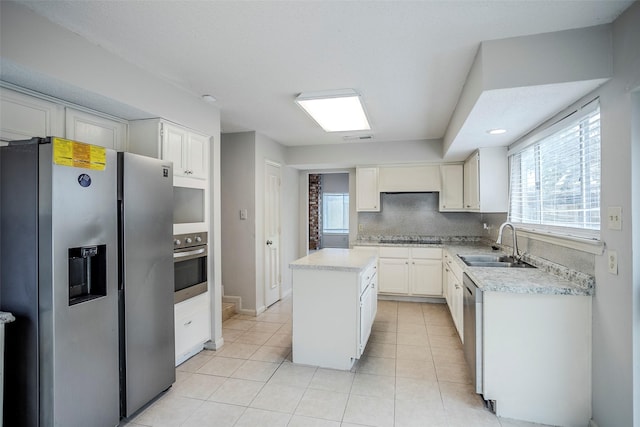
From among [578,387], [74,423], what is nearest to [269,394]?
[74,423]

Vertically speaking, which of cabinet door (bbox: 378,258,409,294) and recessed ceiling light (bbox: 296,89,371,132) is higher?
recessed ceiling light (bbox: 296,89,371,132)

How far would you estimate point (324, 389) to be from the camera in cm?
242

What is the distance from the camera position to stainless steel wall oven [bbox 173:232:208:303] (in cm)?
263

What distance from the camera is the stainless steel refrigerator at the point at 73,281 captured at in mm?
1597

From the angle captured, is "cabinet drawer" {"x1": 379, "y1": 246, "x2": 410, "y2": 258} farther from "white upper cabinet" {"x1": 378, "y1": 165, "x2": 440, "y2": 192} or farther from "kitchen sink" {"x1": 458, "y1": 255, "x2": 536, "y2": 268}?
"kitchen sink" {"x1": 458, "y1": 255, "x2": 536, "y2": 268}

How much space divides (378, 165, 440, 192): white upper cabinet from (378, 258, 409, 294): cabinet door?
1.12m

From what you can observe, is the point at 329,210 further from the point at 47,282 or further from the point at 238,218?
the point at 47,282

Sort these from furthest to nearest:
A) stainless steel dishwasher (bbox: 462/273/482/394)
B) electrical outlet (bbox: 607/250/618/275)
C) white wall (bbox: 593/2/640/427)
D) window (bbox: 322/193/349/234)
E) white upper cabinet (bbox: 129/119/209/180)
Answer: window (bbox: 322/193/349/234), white upper cabinet (bbox: 129/119/209/180), stainless steel dishwasher (bbox: 462/273/482/394), electrical outlet (bbox: 607/250/618/275), white wall (bbox: 593/2/640/427)

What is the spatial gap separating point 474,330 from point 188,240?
2.37 metres

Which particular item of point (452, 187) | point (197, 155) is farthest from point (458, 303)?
point (197, 155)

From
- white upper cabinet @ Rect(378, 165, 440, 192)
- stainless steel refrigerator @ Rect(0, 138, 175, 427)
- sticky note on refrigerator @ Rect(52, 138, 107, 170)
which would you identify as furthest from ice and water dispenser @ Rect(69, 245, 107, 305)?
white upper cabinet @ Rect(378, 165, 440, 192)

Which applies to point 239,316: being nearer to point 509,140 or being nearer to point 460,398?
point 460,398

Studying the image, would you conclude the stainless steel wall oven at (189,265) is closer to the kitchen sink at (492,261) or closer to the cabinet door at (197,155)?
the cabinet door at (197,155)

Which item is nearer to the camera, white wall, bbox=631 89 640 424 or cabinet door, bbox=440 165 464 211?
white wall, bbox=631 89 640 424
